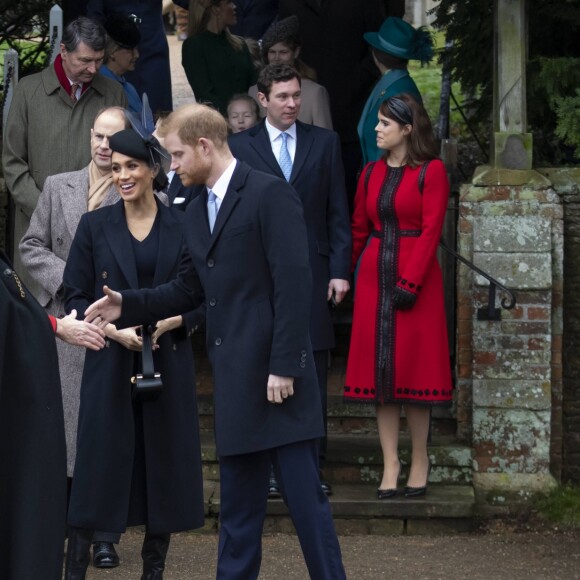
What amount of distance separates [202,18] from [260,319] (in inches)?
171

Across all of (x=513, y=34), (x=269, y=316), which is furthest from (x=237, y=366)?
(x=513, y=34)

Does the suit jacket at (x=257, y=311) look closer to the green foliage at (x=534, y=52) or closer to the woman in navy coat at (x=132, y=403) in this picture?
the woman in navy coat at (x=132, y=403)

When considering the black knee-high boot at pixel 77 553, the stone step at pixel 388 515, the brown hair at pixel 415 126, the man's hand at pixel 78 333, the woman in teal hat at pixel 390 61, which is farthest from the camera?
the woman in teal hat at pixel 390 61

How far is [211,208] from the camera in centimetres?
594

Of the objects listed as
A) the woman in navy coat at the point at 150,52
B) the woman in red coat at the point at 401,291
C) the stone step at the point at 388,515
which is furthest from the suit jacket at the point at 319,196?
the woman in navy coat at the point at 150,52

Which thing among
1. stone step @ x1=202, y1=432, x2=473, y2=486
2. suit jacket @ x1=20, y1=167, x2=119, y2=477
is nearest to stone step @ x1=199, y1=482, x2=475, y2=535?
stone step @ x1=202, y1=432, x2=473, y2=486

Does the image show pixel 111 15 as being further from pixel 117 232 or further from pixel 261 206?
pixel 261 206

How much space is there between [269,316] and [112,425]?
94 cm

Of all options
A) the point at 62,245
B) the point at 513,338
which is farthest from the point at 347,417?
the point at 62,245

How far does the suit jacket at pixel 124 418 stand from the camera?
6.26 m

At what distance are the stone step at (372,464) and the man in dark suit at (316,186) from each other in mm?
514

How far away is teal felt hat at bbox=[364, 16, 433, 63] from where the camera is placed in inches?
334

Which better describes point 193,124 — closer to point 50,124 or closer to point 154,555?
point 154,555

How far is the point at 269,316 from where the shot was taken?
577 cm
